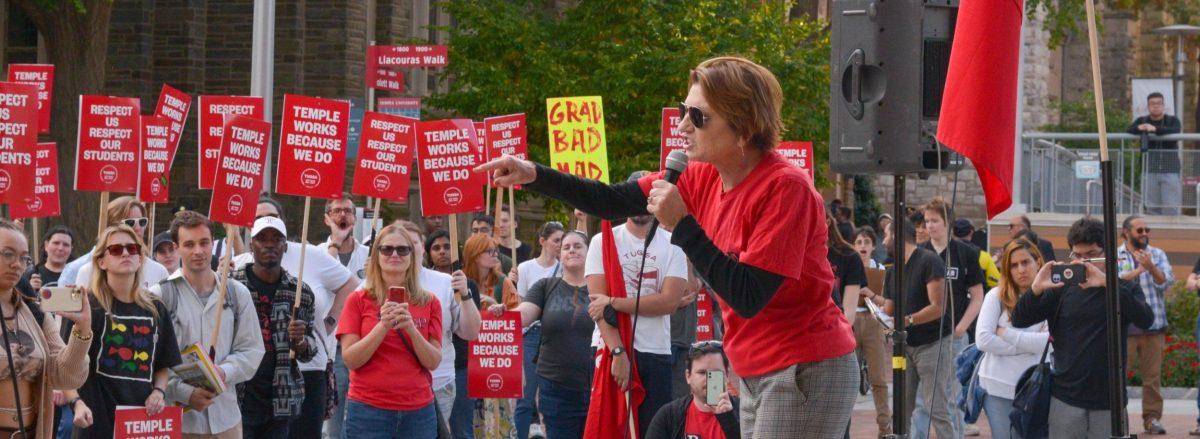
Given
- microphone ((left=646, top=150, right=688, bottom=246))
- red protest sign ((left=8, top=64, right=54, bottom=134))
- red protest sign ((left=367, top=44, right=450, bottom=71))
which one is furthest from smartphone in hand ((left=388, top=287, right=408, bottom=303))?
red protest sign ((left=367, top=44, right=450, bottom=71))

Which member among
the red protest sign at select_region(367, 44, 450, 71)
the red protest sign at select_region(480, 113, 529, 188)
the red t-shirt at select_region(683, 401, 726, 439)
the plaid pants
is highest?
the red protest sign at select_region(367, 44, 450, 71)

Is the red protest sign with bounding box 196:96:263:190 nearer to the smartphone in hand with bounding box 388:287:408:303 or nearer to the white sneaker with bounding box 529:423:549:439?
the smartphone in hand with bounding box 388:287:408:303

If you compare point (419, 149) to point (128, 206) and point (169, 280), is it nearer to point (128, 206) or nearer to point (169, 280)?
point (128, 206)

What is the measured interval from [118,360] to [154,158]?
15.0ft

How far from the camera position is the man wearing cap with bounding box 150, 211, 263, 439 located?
349 inches

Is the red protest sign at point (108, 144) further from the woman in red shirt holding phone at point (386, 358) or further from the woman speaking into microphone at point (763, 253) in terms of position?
the woman speaking into microphone at point (763, 253)

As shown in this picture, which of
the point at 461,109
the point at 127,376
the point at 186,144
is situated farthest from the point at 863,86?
the point at 186,144

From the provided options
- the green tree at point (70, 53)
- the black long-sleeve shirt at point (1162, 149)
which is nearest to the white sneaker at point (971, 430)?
the black long-sleeve shirt at point (1162, 149)

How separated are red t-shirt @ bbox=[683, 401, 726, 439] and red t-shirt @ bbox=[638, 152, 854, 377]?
3.74 metres

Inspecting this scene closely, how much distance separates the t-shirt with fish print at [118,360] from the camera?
8.33m

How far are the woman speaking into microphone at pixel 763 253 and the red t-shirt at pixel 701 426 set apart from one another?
370cm

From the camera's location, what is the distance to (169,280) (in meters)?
9.00

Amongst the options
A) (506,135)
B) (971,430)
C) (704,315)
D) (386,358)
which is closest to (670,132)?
(704,315)

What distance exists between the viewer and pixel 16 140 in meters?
10.7
